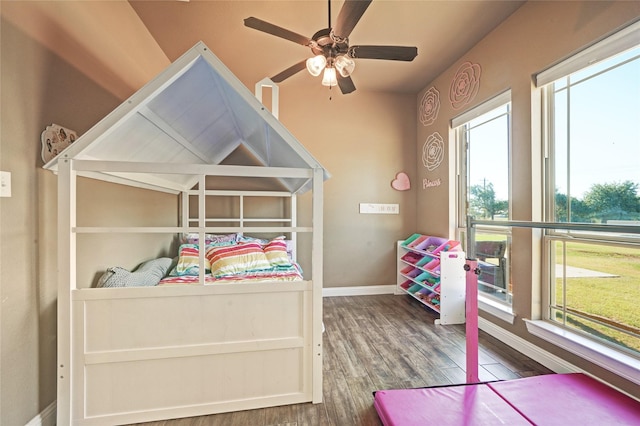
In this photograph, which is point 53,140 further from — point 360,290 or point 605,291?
point 605,291

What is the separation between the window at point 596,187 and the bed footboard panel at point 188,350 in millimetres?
1884

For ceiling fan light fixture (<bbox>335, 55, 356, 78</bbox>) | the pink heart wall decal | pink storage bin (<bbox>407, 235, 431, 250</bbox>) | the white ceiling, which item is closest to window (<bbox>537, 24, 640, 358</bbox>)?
the white ceiling

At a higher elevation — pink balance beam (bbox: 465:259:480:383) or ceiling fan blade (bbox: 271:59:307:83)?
ceiling fan blade (bbox: 271:59:307:83)

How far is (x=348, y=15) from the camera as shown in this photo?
1591mm

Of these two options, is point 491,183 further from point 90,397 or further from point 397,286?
point 90,397

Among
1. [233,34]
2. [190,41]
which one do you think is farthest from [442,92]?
[190,41]

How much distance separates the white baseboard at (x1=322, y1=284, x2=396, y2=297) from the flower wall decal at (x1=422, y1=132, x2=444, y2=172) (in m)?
1.73

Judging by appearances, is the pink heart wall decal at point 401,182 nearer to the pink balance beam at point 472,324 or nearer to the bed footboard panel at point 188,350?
the pink balance beam at point 472,324

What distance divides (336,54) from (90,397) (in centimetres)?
250

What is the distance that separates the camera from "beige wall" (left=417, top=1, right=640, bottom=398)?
167 cm

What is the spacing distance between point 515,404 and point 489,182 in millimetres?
1974

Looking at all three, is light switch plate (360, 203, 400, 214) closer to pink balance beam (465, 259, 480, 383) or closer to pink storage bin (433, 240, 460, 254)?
pink storage bin (433, 240, 460, 254)

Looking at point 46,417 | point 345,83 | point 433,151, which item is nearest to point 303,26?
point 345,83

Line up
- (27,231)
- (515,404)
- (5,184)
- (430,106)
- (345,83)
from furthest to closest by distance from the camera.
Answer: (430,106)
(345,83)
(515,404)
(27,231)
(5,184)
